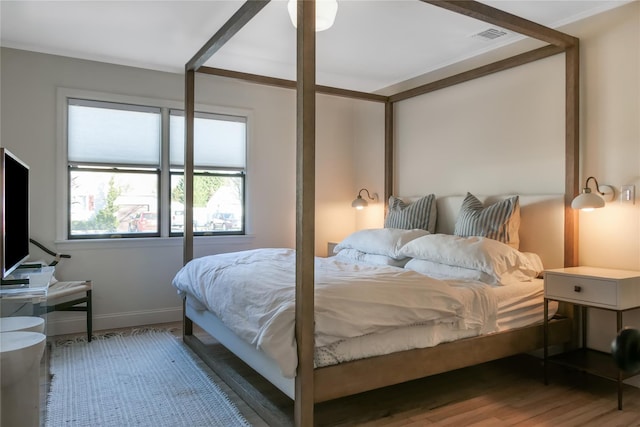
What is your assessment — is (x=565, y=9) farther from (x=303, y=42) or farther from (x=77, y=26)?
(x=77, y=26)

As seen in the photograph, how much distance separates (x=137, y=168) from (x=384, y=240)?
253cm

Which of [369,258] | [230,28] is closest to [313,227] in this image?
[230,28]

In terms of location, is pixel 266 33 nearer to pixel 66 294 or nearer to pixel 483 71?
pixel 483 71

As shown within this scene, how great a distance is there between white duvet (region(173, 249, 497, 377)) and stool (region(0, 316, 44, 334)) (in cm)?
95

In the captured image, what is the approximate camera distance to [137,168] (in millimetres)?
4477

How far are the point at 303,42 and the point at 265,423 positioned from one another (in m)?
2.01

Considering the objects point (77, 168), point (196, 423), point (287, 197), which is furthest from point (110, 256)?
point (196, 423)

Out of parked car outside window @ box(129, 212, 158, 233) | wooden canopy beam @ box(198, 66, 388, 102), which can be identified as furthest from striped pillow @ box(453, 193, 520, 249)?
parked car outside window @ box(129, 212, 158, 233)

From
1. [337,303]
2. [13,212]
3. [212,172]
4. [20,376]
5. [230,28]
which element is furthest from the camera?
[212,172]

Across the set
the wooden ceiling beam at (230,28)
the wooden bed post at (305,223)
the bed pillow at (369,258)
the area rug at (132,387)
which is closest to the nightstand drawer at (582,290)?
the bed pillow at (369,258)

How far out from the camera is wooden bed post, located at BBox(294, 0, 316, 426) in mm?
2176

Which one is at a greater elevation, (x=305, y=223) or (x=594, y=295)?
(x=305, y=223)

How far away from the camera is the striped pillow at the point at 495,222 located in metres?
3.43

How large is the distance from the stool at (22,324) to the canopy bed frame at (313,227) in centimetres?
119
